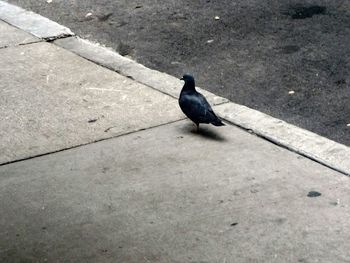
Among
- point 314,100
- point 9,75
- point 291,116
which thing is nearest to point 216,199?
point 291,116

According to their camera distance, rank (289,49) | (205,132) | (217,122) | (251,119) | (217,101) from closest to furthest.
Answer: (217,122)
(205,132)
(251,119)
(217,101)
(289,49)

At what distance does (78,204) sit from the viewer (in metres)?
4.62

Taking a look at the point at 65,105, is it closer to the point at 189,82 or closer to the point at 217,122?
the point at 189,82

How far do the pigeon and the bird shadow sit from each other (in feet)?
0.23

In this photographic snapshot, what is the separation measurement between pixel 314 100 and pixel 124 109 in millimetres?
1644

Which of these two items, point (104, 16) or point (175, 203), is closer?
point (175, 203)

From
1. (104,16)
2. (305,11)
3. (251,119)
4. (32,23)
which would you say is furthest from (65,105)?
(305,11)

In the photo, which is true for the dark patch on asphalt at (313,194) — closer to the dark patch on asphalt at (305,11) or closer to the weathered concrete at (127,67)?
the weathered concrete at (127,67)

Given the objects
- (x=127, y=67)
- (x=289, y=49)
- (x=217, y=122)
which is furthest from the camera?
(x=289, y=49)

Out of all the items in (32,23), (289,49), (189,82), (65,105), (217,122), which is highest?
(189,82)

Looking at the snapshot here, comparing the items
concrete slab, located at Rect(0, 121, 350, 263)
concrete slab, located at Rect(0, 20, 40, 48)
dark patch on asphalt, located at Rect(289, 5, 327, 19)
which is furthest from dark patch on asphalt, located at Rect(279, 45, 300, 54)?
concrete slab, located at Rect(0, 20, 40, 48)

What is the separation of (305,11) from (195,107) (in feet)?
11.8

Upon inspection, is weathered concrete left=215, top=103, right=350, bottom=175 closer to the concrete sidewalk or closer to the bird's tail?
the concrete sidewalk

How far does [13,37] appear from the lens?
8.11 meters
